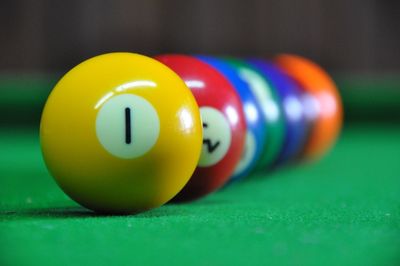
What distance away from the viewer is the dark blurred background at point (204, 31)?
9.71m

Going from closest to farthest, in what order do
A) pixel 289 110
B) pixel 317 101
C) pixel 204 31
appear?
pixel 289 110, pixel 317 101, pixel 204 31

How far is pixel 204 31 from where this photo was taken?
10.1 meters

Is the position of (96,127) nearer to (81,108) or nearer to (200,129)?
(81,108)

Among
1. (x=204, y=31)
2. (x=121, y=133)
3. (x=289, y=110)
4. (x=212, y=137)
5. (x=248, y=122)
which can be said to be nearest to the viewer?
(x=121, y=133)

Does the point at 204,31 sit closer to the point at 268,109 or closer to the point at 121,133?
the point at 268,109

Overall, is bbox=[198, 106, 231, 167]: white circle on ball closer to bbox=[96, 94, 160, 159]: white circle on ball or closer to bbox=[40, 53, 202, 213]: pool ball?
bbox=[40, 53, 202, 213]: pool ball

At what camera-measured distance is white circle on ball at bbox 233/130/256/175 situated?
3.55m

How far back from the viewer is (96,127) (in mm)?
2584

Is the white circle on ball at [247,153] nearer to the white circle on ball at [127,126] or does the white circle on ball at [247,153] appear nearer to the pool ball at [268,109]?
the pool ball at [268,109]

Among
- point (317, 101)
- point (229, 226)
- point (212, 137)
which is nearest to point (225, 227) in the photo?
point (229, 226)

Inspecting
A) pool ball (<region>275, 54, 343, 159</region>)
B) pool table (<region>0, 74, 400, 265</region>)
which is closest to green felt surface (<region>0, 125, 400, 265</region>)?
pool table (<region>0, 74, 400, 265</region>)

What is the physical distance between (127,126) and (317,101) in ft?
8.13

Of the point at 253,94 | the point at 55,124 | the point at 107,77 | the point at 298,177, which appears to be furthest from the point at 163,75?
the point at 298,177

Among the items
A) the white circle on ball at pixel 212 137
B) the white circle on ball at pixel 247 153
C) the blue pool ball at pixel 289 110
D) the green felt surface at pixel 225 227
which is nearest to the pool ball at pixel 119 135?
the green felt surface at pixel 225 227
